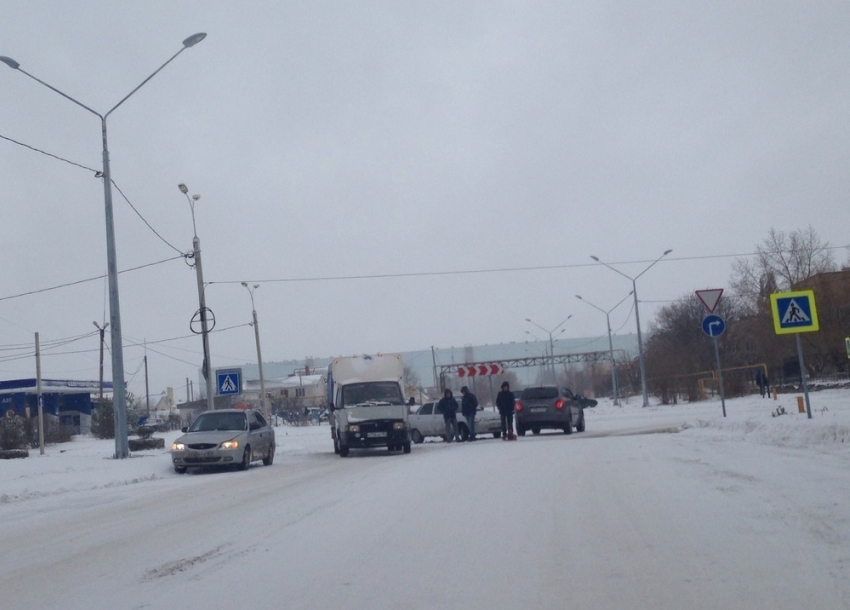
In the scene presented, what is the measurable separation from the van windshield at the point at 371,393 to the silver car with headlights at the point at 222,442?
2684 mm

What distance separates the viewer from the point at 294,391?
412 feet

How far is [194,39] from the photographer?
65.4 ft

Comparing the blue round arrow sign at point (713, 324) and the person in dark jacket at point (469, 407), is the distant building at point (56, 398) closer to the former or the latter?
the person in dark jacket at point (469, 407)

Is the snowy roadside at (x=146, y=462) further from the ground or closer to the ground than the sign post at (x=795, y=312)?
closer to the ground

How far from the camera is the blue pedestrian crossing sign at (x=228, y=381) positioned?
26.6 meters

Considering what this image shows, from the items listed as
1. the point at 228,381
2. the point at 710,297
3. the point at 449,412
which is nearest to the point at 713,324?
the point at 710,297

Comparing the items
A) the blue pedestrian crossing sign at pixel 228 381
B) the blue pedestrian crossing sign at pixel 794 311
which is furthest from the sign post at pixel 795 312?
the blue pedestrian crossing sign at pixel 228 381

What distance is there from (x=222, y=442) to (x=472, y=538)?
40.7 feet

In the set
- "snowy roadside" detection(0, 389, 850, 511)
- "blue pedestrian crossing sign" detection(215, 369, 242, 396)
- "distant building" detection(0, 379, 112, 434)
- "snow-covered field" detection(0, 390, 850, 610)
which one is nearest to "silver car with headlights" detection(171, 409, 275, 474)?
"snowy roadside" detection(0, 389, 850, 511)

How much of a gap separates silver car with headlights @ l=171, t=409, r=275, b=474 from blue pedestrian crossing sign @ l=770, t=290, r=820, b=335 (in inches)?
488

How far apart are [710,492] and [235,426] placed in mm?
13399

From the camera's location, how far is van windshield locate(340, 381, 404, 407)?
2303cm

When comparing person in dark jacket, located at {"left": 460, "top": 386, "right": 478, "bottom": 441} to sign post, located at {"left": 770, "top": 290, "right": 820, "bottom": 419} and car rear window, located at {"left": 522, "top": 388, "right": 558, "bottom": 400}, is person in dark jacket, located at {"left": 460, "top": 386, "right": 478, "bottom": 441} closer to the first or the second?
car rear window, located at {"left": 522, "top": 388, "right": 558, "bottom": 400}

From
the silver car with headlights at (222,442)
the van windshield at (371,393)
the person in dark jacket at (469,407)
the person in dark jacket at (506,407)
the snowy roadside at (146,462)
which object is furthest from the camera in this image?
the person in dark jacket at (469,407)
